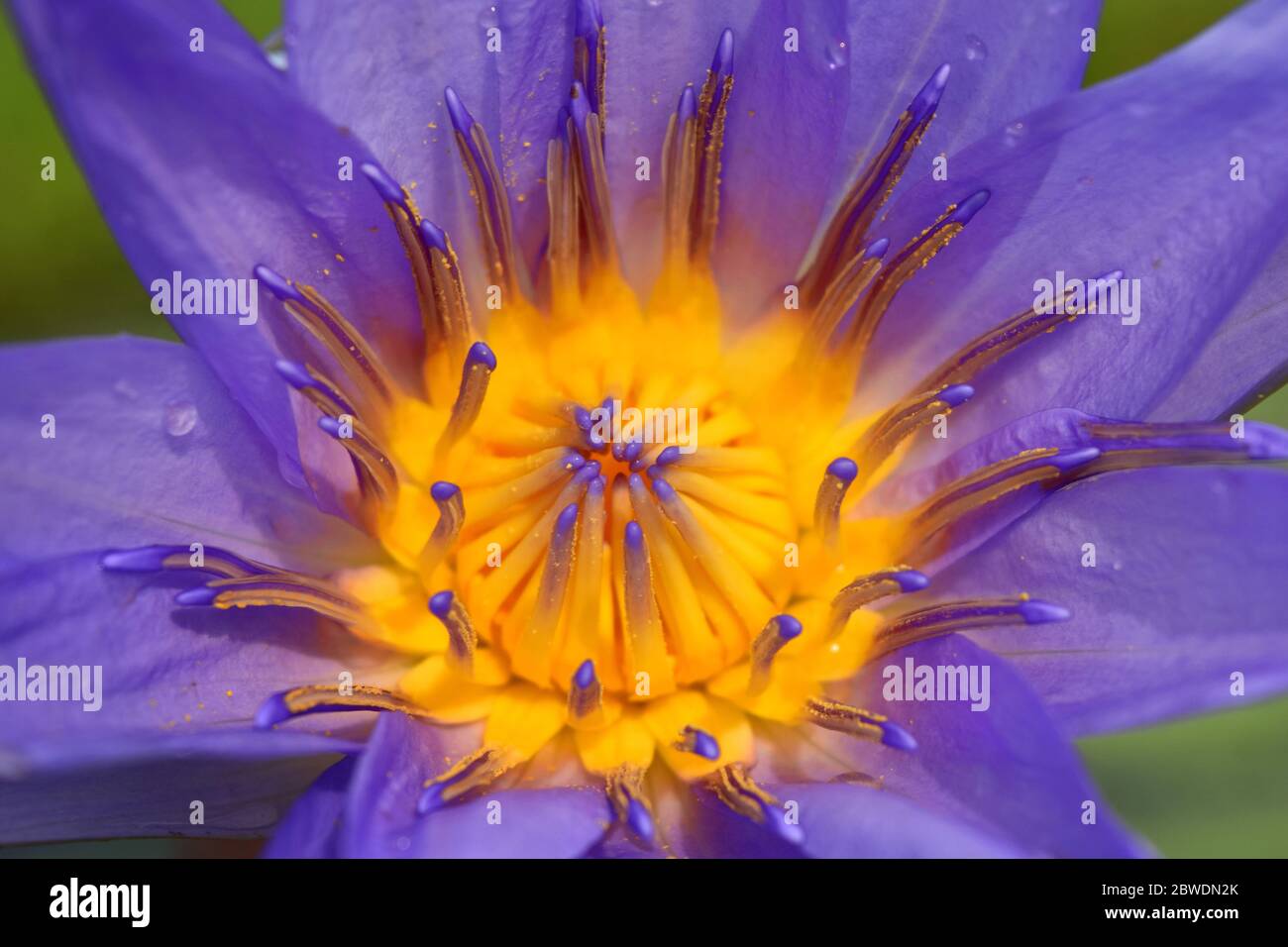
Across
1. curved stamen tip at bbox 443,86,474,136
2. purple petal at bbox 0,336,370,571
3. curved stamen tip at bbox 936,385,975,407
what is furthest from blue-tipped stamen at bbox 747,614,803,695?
curved stamen tip at bbox 443,86,474,136

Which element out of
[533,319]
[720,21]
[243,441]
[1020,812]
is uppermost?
[720,21]

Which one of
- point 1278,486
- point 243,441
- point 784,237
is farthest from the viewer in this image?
point 784,237

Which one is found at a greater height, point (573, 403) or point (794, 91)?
point (794, 91)

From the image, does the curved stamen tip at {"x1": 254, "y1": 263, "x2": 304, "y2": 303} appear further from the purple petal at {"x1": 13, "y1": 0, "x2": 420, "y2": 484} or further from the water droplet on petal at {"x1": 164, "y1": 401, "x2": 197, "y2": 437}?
the water droplet on petal at {"x1": 164, "y1": 401, "x2": 197, "y2": 437}

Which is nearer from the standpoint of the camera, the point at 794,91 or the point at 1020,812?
the point at 1020,812

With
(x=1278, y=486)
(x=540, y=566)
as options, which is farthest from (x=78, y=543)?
(x=1278, y=486)

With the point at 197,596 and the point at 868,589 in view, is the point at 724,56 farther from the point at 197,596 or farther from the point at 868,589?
the point at 197,596
